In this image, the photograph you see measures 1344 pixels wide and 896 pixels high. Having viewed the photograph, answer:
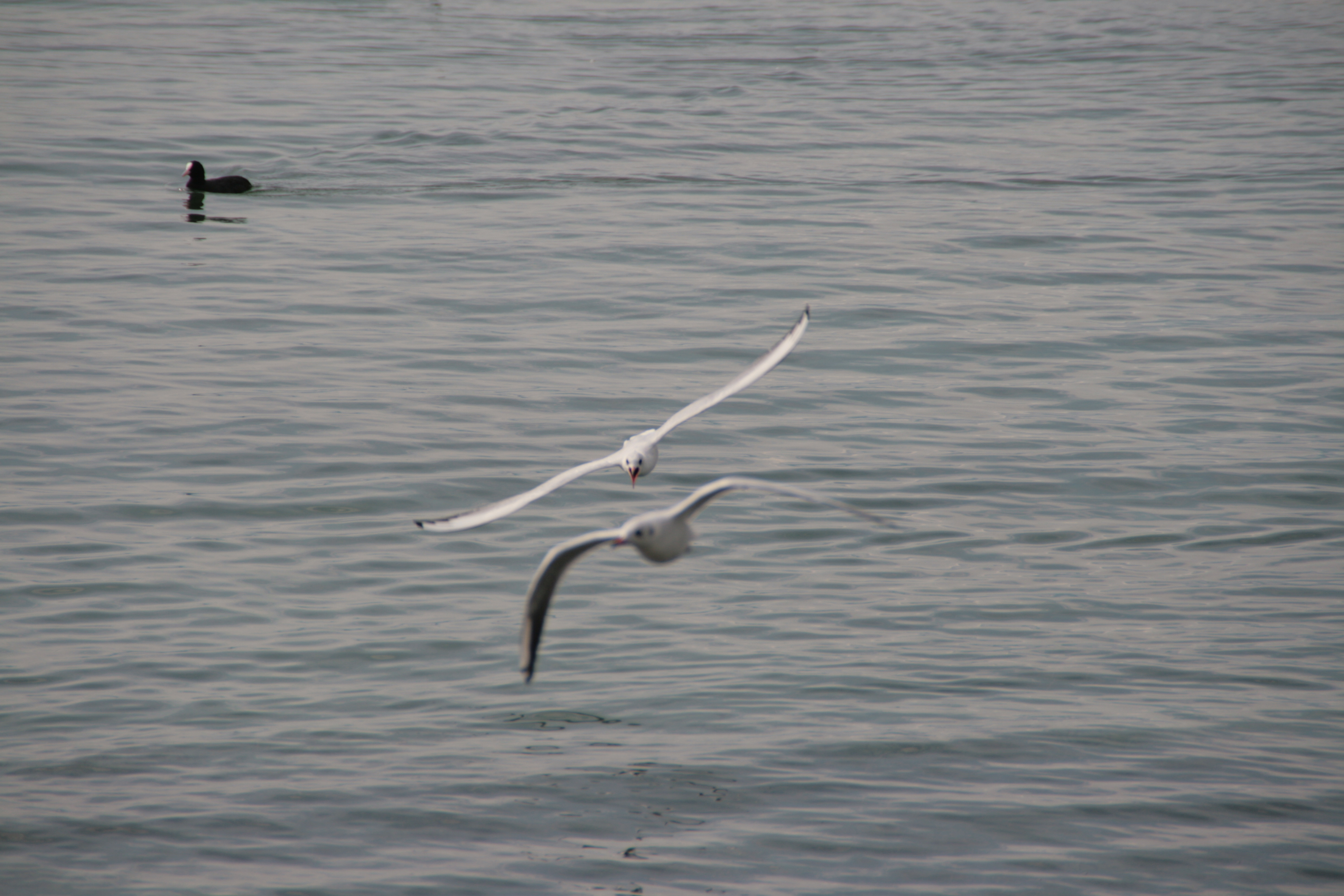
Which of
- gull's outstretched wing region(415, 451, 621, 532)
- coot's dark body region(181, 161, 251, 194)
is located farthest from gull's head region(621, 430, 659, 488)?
coot's dark body region(181, 161, 251, 194)

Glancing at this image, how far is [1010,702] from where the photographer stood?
10414 mm

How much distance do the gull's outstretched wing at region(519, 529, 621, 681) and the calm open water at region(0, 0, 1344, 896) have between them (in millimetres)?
1705

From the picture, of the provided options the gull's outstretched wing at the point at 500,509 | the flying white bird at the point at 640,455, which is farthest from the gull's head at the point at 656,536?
the flying white bird at the point at 640,455

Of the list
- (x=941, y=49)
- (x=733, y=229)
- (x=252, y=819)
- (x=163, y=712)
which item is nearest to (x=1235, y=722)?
(x=252, y=819)

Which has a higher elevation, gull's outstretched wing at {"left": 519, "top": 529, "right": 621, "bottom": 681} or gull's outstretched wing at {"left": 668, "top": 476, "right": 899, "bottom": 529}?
gull's outstretched wing at {"left": 668, "top": 476, "right": 899, "bottom": 529}

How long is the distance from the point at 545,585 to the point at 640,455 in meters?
3.32

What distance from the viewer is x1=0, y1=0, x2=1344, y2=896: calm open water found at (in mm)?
9148

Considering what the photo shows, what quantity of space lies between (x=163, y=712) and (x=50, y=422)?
19.9ft

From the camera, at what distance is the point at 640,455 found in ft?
36.2

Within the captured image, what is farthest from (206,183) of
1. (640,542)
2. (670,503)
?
(640,542)

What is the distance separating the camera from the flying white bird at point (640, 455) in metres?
9.34

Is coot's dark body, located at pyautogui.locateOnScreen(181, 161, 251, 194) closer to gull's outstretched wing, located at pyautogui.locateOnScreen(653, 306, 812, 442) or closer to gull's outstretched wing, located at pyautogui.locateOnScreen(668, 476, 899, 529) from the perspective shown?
gull's outstretched wing, located at pyautogui.locateOnScreen(653, 306, 812, 442)

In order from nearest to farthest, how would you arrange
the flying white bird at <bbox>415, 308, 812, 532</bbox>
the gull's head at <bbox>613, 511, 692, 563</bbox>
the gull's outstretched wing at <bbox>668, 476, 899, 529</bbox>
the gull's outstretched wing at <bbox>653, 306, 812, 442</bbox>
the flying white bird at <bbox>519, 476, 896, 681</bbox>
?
the gull's outstretched wing at <bbox>668, 476, 899, 529</bbox> < the flying white bird at <bbox>519, 476, 896, 681</bbox> < the gull's head at <bbox>613, 511, 692, 563</bbox> < the flying white bird at <bbox>415, 308, 812, 532</bbox> < the gull's outstretched wing at <bbox>653, 306, 812, 442</bbox>

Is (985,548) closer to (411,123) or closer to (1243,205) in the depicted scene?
(1243,205)
